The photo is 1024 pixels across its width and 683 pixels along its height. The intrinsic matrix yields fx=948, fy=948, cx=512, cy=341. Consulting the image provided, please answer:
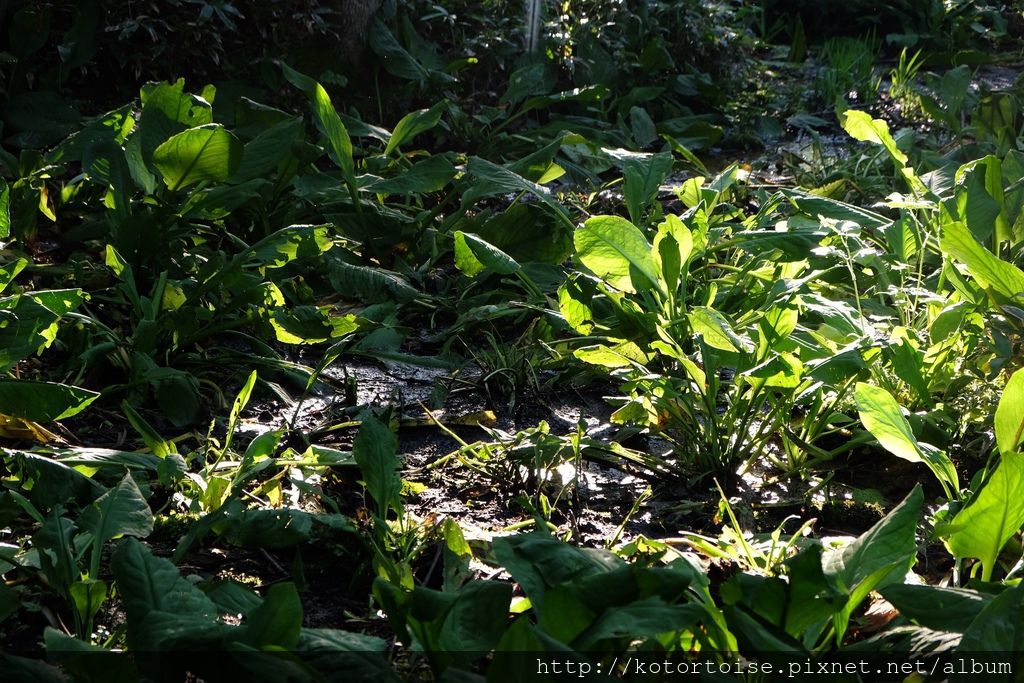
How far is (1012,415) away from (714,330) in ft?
1.75

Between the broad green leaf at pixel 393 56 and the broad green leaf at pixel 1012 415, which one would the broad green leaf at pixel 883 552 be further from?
the broad green leaf at pixel 393 56

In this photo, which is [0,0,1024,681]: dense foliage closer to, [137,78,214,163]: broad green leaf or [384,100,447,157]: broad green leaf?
[137,78,214,163]: broad green leaf

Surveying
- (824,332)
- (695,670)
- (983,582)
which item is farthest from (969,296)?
(695,670)

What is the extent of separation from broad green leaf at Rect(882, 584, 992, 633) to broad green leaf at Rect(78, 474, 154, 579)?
1.16 metres

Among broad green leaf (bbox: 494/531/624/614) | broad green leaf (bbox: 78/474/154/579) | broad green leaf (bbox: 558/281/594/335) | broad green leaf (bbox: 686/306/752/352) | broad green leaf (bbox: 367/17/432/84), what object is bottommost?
broad green leaf (bbox: 78/474/154/579)

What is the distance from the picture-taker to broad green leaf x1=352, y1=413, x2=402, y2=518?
5.54 feet

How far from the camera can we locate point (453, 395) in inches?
95.3

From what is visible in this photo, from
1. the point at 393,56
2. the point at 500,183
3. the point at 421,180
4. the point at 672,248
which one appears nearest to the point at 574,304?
the point at 672,248

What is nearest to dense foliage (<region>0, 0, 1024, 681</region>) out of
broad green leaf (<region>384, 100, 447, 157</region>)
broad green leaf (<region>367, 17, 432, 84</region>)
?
broad green leaf (<region>384, 100, 447, 157</region>)

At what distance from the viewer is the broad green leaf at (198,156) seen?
238cm

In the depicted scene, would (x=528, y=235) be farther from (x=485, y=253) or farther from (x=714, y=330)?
(x=714, y=330)

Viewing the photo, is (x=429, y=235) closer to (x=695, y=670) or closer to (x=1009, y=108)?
(x=695, y=670)

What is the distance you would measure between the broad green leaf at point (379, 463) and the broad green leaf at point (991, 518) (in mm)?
913

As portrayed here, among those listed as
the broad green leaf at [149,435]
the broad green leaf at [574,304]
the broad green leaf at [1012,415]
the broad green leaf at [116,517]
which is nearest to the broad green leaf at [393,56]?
the broad green leaf at [574,304]
